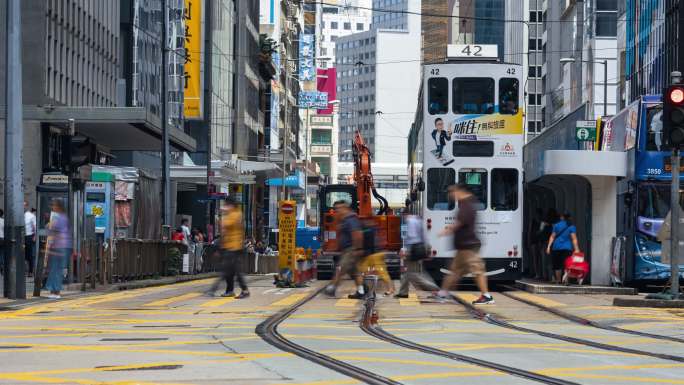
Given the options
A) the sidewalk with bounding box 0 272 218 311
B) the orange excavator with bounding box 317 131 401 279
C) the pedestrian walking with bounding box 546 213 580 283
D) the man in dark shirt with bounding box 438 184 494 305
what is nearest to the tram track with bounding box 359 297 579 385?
the man in dark shirt with bounding box 438 184 494 305

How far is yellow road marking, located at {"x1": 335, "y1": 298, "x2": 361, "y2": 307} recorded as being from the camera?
22.5 m

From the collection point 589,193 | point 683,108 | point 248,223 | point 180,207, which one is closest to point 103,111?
point 589,193

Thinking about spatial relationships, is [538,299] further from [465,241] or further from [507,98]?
[507,98]

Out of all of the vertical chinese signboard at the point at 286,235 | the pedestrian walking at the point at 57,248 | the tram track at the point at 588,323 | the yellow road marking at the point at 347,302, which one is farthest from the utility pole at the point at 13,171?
the tram track at the point at 588,323

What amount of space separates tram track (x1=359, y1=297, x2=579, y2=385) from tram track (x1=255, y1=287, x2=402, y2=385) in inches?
41.7

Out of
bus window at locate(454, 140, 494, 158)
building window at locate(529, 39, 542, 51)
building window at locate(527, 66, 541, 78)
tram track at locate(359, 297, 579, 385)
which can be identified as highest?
building window at locate(529, 39, 542, 51)

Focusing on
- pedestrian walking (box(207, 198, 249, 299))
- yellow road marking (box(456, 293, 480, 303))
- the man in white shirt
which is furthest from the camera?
the man in white shirt

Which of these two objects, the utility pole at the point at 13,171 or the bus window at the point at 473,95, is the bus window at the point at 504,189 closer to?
the bus window at the point at 473,95

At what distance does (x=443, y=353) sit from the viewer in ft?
42.5

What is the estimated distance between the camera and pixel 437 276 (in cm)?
3228

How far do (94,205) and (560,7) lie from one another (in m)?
81.5

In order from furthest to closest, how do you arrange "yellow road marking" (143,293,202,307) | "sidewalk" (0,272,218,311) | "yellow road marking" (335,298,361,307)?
"yellow road marking" (143,293,202,307), "yellow road marking" (335,298,361,307), "sidewalk" (0,272,218,311)

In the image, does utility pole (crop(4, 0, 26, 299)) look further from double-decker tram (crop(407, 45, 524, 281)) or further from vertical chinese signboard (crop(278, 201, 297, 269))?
double-decker tram (crop(407, 45, 524, 281))

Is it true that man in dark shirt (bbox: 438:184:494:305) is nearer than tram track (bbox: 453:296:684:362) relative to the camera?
No
